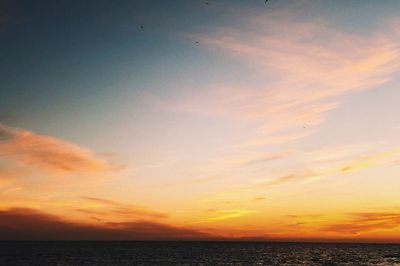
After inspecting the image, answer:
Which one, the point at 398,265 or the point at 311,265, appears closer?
the point at 398,265

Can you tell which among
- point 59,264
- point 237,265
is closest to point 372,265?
point 237,265

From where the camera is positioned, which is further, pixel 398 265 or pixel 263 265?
pixel 263 265

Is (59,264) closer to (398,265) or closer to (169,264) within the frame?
(169,264)

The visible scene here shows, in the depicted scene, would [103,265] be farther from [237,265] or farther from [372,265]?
[372,265]

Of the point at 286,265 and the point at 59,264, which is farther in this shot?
the point at 286,265

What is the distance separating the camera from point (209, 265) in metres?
87.8

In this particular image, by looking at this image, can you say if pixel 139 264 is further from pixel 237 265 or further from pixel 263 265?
pixel 263 265

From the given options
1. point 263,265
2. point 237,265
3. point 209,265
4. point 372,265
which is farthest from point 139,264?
point 372,265

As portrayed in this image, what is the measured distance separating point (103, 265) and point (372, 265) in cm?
5818

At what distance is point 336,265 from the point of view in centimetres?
9094

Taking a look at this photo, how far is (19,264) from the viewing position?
86.6 m

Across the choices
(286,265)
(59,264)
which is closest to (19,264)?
(59,264)

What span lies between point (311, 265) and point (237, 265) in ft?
56.8

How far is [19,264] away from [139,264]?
25.5m
